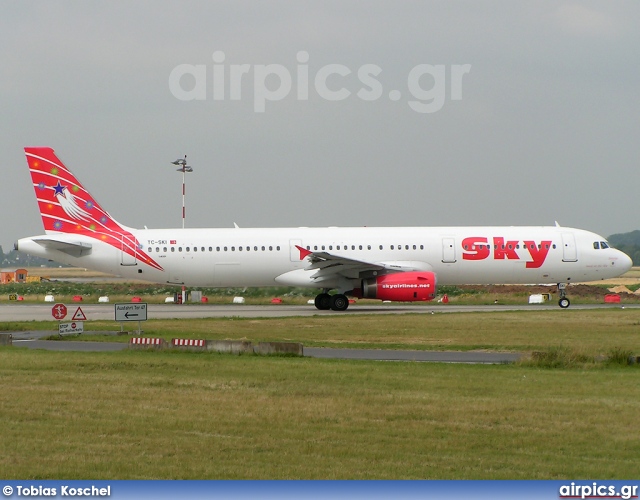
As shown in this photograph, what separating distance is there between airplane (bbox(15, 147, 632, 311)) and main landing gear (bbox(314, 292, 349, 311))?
0.15 ft

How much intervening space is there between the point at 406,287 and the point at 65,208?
16.4 m

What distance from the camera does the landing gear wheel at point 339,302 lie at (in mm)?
40875

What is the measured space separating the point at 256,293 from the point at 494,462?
44907 millimetres

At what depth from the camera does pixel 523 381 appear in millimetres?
17203

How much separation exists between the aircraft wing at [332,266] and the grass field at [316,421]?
19.3 meters

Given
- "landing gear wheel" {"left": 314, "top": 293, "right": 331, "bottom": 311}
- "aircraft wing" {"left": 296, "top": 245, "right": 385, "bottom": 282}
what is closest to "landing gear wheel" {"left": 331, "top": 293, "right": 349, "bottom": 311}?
"landing gear wheel" {"left": 314, "top": 293, "right": 331, "bottom": 311}

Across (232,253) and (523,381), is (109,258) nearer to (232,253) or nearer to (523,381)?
(232,253)

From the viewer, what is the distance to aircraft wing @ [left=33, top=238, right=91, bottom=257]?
1601 inches

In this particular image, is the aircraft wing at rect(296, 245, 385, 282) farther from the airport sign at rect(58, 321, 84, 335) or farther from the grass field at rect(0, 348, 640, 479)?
the grass field at rect(0, 348, 640, 479)

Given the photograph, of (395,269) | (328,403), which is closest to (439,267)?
(395,269)

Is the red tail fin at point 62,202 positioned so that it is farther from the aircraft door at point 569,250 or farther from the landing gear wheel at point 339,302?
the aircraft door at point 569,250

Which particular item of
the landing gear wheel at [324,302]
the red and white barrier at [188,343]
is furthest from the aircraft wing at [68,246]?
the red and white barrier at [188,343]

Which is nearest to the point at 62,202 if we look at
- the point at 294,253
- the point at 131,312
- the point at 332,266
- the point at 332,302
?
the point at 294,253

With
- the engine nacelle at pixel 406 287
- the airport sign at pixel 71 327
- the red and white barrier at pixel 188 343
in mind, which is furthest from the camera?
the engine nacelle at pixel 406 287
